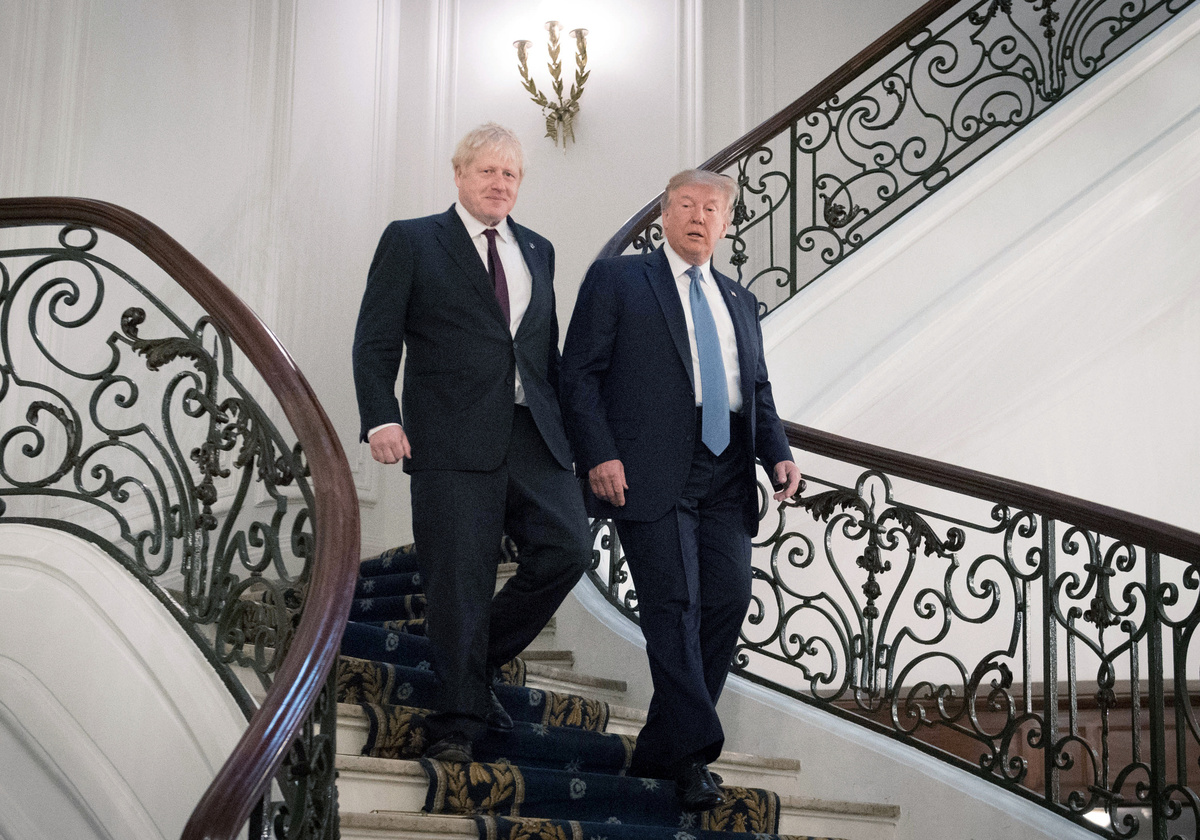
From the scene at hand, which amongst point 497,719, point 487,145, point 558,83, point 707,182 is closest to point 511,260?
point 487,145

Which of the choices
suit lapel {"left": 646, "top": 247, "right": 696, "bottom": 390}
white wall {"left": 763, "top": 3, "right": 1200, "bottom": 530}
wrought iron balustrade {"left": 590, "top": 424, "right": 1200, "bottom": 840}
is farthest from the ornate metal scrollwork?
white wall {"left": 763, "top": 3, "right": 1200, "bottom": 530}

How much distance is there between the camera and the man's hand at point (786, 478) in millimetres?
3275

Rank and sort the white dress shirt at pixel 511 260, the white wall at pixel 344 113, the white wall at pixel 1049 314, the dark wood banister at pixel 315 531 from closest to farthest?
1. the dark wood banister at pixel 315 531
2. the white dress shirt at pixel 511 260
3. the white wall at pixel 344 113
4. the white wall at pixel 1049 314

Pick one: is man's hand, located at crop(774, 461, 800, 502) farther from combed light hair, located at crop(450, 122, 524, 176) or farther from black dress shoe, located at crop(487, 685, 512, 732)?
combed light hair, located at crop(450, 122, 524, 176)

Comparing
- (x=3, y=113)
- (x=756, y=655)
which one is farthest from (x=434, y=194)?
(x=756, y=655)

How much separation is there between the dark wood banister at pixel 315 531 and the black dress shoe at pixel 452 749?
62 centimetres

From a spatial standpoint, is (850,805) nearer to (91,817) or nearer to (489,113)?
(91,817)

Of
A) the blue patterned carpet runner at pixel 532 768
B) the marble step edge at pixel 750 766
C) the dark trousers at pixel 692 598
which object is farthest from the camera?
the marble step edge at pixel 750 766

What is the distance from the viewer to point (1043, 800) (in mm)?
3430

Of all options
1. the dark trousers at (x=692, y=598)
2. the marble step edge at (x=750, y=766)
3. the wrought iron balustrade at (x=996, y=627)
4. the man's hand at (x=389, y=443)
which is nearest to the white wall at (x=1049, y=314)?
the wrought iron balustrade at (x=996, y=627)

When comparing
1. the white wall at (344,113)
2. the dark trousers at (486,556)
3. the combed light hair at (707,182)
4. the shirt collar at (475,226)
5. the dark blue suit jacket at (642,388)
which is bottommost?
the dark trousers at (486,556)

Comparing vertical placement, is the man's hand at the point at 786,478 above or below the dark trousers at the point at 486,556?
above

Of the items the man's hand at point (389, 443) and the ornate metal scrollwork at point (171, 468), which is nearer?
the ornate metal scrollwork at point (171, 468)

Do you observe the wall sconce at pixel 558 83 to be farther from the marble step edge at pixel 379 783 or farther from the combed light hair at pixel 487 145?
the marble step edge at pixel 379 783
